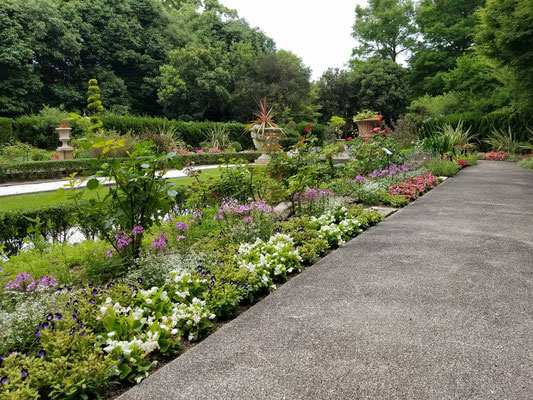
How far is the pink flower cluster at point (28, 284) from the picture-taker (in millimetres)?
2162

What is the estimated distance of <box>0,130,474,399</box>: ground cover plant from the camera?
1554 millimetres

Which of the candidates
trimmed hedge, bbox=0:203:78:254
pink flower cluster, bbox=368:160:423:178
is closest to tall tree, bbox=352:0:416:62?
pink flower cluster, bbox=368:160:423:178

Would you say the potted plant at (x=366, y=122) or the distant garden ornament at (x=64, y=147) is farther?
the potted plant at (x=366, y=122)

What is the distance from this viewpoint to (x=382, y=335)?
179 centimetres

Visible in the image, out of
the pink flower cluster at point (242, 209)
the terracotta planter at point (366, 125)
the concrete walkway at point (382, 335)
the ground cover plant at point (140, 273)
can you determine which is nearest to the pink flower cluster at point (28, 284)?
the ground cover plant at point (140, 273)

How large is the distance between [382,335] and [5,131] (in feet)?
51.3

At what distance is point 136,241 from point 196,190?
5.90 feet

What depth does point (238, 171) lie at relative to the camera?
4.30 meters

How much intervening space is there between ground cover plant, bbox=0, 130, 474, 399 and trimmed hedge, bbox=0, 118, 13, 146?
12048 mm

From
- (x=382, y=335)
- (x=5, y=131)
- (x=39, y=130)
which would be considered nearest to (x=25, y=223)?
(x=382, y=335)

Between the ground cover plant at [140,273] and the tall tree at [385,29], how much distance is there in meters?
29.1

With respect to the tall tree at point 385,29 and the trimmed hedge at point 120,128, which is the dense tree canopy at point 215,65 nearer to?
the tall tree at point 385,29

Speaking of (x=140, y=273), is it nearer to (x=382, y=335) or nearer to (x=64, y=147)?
(x=382, y=335)

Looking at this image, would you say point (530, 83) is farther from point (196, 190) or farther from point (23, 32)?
point (23, 32)
